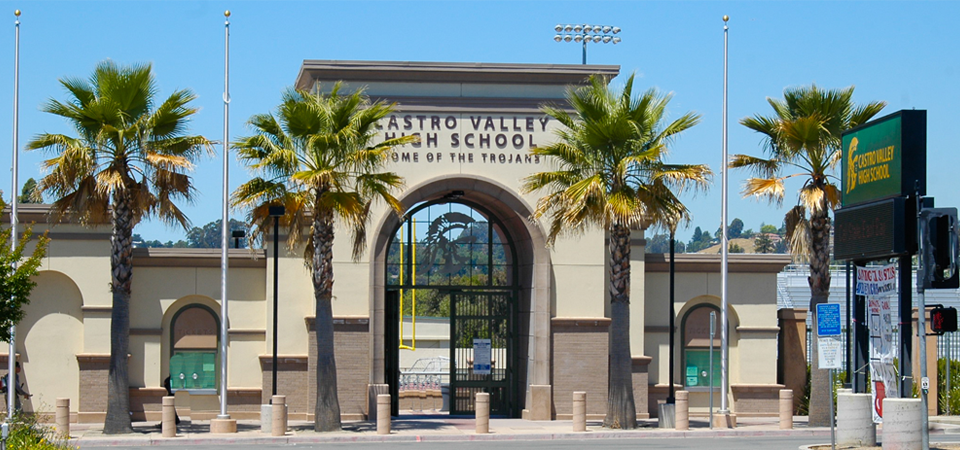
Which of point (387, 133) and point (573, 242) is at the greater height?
point (387, 133)

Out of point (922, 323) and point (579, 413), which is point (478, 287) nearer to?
point (579, 413)

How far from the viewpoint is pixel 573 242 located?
28562 mm

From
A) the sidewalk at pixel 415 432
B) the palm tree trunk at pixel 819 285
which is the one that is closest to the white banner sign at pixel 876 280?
the palm tree trunk at pixel 819 285

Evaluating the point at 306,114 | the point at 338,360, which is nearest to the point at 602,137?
the point at 306,114

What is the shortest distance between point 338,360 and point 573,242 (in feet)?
21.7

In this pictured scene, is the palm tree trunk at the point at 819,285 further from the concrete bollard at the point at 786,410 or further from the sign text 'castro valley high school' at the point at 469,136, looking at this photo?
the sign text 'castro valley high school' at the point at 469,136

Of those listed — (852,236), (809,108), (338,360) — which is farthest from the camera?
(338,360)

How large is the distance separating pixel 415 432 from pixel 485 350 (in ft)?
15.6

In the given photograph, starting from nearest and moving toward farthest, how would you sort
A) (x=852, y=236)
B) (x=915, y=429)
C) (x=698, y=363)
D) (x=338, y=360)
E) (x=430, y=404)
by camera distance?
(x=915, y=429) < (x=852, y=236) < (x=338, y=360) < (x=698, y=363) < (x=430, y=404)

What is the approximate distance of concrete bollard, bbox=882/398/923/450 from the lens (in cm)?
1828

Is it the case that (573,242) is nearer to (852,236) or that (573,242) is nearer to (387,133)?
(387,133)

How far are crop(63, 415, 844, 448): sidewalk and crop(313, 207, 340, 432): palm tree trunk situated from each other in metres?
0.44

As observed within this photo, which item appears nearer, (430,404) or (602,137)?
(602,137)

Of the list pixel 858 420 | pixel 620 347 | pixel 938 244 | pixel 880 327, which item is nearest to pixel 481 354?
pixel 620 347
